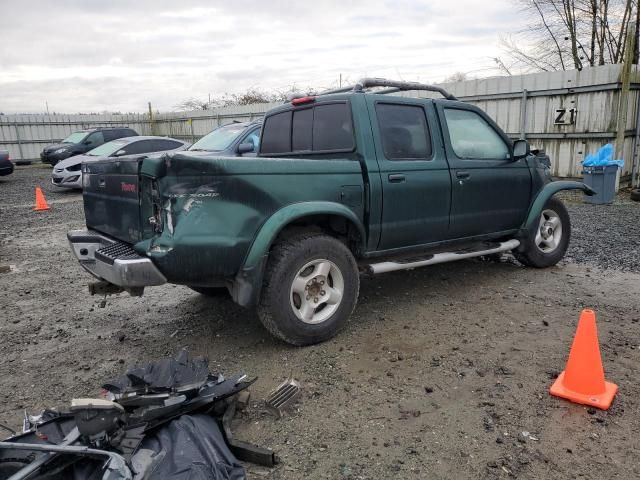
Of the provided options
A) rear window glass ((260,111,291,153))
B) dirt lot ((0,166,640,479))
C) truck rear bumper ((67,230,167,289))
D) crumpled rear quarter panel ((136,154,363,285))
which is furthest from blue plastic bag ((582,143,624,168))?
truck rear bumper ((67,230,167,289))

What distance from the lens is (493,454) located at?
2592mm

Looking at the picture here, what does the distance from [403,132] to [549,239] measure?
8.37 ft

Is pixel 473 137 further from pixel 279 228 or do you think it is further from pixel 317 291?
pixel 279 228

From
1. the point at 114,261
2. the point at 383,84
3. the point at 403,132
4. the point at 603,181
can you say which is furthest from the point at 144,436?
the point at 603,181

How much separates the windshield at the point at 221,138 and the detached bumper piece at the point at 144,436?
21.3 ft

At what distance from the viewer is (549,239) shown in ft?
19.2

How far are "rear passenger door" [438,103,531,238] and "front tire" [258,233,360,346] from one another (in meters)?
1.41

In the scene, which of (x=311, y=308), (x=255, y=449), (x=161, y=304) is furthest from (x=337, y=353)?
(x=161, y=304)

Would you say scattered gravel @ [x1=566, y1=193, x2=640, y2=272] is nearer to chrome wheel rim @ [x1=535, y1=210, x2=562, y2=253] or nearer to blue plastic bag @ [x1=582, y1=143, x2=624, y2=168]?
chrome wheel rim @ [x1=535, y1=210, x2=562, y2=253]

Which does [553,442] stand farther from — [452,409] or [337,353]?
[337,353]

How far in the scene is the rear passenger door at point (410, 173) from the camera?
4.29 meters

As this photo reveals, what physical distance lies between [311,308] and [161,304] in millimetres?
2022

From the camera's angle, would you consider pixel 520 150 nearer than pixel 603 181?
Yes

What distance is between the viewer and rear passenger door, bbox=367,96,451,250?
429cm
